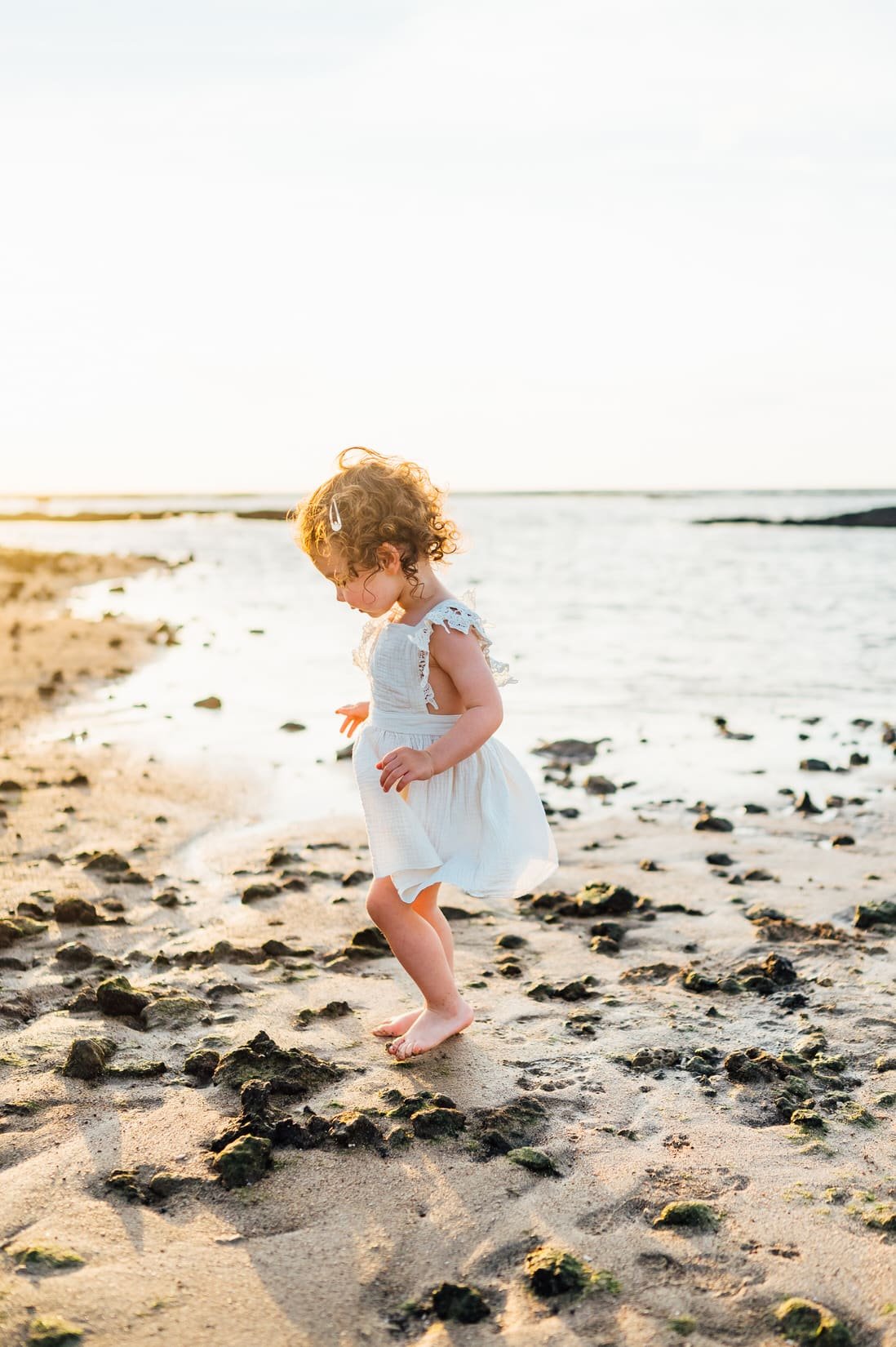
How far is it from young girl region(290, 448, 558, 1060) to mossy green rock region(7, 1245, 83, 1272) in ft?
4.15

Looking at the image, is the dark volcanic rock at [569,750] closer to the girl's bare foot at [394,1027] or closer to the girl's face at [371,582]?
the girl's bare foot at [394,1027]

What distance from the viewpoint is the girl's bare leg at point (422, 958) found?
3.53 m

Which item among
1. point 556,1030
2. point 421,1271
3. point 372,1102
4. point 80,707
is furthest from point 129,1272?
point 80,707

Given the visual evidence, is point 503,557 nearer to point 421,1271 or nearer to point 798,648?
point 798,648

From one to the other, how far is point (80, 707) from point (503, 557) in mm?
30270

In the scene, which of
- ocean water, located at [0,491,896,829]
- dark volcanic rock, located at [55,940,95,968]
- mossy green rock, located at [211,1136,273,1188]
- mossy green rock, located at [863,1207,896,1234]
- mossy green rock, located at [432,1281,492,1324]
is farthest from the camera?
ocean water, located at [0,491,896,829]

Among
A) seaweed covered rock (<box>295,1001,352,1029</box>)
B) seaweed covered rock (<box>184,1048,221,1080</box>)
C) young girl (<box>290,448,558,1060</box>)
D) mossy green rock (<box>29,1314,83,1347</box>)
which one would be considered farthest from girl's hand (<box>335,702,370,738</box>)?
mossy green rock (<box>29,1314,83,1347</box>)

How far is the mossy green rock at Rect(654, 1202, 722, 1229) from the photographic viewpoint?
2.52m

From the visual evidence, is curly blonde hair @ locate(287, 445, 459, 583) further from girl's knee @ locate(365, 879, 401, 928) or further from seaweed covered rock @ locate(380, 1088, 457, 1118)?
seaweed covered rock @ locate(380, 1088, 457, 1118)

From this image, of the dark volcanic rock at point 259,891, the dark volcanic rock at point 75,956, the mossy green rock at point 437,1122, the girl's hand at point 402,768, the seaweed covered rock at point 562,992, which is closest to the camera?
the mossy green rock at point 437,1122

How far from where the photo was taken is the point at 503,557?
39375 mm

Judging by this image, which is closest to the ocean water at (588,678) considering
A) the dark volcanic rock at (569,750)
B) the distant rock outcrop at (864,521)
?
the dark volcanic rock at (569,750)

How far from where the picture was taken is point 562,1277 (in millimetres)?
2299

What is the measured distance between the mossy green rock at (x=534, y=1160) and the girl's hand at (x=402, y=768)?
1.05 m
